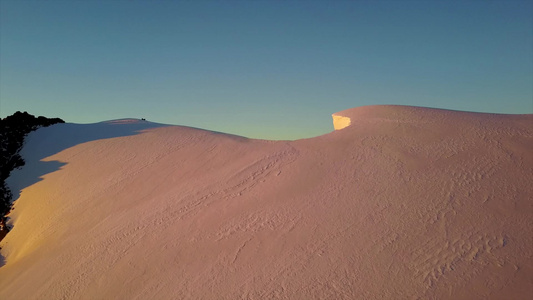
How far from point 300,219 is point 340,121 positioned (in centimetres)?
686

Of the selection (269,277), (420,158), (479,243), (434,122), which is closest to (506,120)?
(434,122)

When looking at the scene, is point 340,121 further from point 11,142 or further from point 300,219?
point 11,142

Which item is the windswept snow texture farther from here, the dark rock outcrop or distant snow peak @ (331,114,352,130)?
distant snow peak @ (331,114,352,130)

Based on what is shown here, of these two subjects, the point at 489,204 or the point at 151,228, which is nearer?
the point at 489,204

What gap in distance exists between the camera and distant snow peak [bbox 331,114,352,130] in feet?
42.5

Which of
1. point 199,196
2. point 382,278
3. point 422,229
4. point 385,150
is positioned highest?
point 385,150

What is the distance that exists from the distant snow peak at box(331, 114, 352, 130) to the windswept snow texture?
1143 mm

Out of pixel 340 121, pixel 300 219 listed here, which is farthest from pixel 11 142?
pixel 300 219

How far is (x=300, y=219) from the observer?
7.71m

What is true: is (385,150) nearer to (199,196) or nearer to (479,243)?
(479,243)

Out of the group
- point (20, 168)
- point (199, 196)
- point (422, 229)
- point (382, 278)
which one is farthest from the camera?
point (20, 168)

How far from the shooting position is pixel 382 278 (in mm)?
6133

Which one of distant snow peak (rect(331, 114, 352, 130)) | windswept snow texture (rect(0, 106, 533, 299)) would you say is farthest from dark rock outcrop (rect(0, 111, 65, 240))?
distant snow peak (rect(331, 114, 352, 130))

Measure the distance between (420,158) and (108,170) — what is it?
9.13 metres
